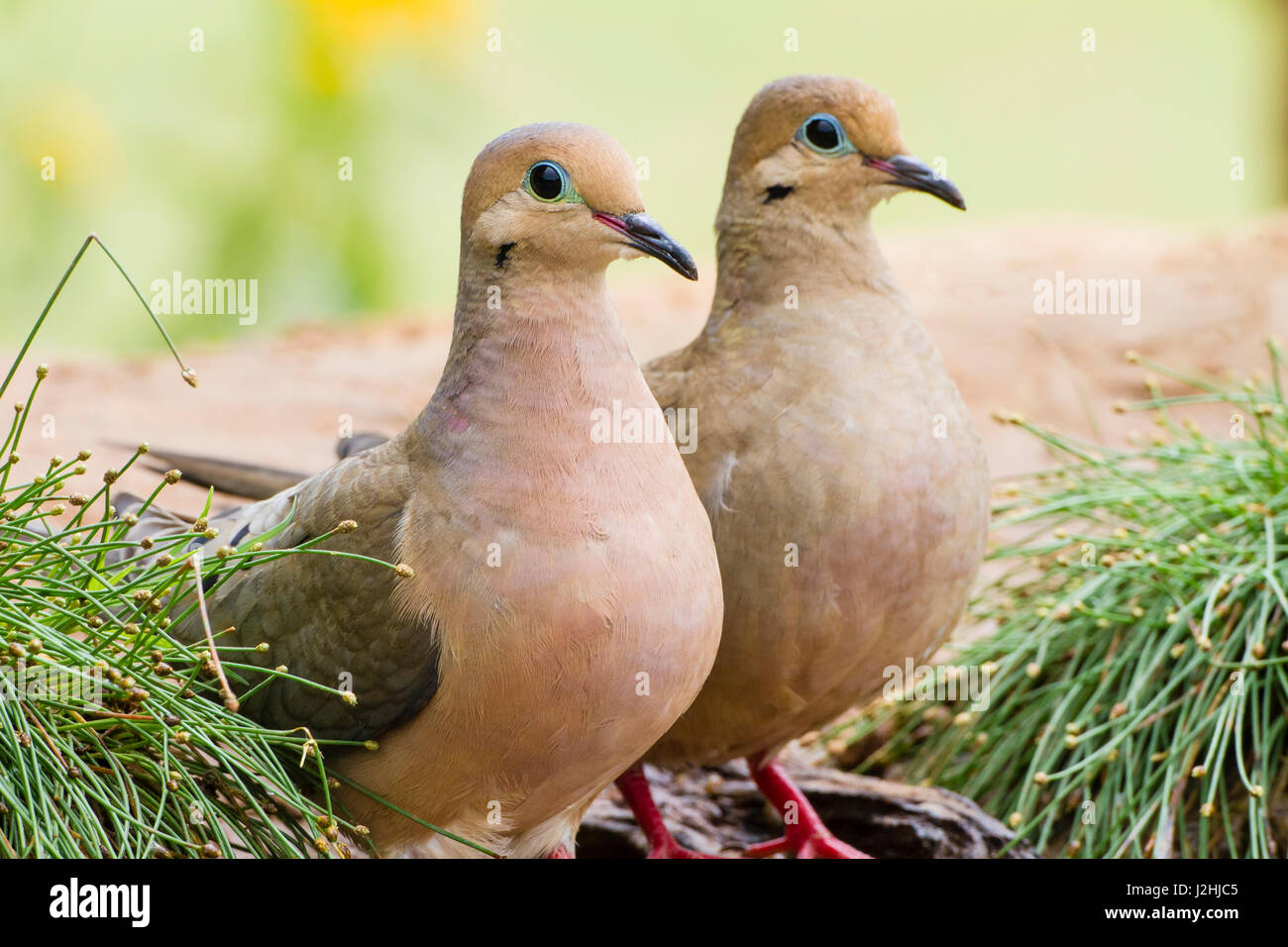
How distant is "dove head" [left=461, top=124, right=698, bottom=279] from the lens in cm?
243

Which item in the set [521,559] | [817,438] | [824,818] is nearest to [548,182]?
[521,559]

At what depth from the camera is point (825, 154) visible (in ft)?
10.1

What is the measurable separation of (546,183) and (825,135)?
2.89 feet

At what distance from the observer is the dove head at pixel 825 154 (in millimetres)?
3041

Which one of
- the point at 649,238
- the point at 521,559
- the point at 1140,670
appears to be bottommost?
the point at 1140,670

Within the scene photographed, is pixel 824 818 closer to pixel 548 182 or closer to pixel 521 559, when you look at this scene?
pixel 521 559

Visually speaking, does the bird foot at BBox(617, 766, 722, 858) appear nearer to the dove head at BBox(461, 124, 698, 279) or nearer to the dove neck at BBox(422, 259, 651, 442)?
the dove neck at BBox(422, 259, 651, 442)

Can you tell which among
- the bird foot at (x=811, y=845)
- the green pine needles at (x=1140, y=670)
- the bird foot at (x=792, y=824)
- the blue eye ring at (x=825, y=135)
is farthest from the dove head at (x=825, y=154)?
the bird foot at (x=811, y=845)

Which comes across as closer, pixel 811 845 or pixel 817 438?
pixel 817 438

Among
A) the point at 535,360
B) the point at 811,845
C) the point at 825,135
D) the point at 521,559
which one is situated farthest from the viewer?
the point at 811,845

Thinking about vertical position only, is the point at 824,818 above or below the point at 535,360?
below

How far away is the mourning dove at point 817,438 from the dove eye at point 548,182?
761mm

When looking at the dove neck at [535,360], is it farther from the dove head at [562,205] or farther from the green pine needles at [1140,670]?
the green pine needles at [1140,670]
